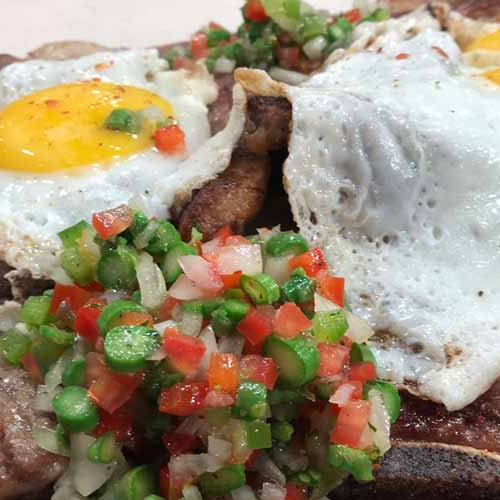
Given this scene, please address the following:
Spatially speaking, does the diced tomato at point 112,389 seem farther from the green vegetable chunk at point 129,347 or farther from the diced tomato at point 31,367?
the diced tomato at point 31,367

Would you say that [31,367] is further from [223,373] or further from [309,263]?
[309,263]

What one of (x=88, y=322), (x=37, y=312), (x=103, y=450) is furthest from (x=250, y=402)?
(x=37, y=312)

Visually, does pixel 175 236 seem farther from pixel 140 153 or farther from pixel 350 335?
pixel 140 153

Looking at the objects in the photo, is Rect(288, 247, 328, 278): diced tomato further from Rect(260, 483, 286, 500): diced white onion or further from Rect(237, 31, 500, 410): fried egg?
Rect(260, 483, 286, 500): diced white onion

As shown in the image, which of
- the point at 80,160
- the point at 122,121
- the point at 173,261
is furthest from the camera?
the point at 122,121

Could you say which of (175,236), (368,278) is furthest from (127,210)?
(368,278)

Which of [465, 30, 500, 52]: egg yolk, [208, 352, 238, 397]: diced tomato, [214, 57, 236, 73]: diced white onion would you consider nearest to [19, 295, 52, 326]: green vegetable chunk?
[208, 352, 238, 397]: diced tomato
